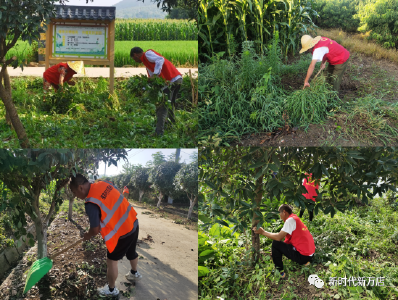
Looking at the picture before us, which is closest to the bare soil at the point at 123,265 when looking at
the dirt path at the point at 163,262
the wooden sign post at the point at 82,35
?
Answer: the dirt path at the point at 163,262

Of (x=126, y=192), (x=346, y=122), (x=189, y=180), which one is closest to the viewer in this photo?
(x=126, y=192)

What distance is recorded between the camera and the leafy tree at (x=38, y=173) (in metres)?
2.40

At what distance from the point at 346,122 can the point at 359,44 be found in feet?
3.93

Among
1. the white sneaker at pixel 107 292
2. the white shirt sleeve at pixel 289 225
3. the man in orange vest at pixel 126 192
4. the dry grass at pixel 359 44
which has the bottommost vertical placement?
the white sneaker at pixel 107 292

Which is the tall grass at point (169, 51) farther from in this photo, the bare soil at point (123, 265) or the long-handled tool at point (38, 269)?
the long-handled tool at point (38, 269)

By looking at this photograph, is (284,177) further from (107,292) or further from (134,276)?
(107,292)

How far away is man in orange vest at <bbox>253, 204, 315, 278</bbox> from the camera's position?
9.07 ft

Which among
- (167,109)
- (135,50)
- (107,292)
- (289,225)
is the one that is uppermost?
(135,50)

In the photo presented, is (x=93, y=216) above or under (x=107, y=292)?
above

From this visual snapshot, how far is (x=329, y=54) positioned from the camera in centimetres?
334

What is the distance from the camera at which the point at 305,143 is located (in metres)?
2.90

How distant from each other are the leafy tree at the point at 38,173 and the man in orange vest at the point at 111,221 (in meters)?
0.15

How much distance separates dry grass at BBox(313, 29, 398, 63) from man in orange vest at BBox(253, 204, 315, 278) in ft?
6.92

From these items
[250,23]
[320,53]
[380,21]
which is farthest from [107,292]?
[380,21]
